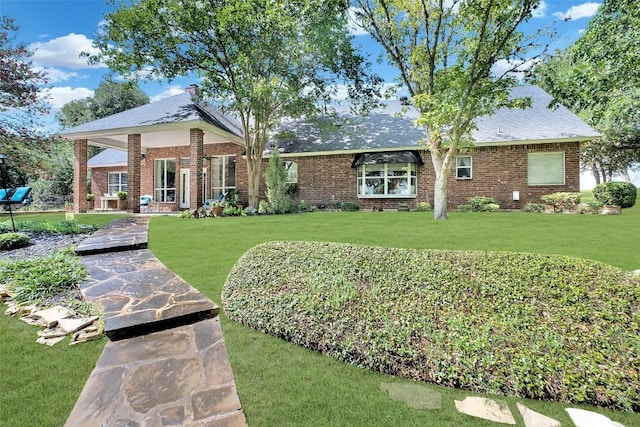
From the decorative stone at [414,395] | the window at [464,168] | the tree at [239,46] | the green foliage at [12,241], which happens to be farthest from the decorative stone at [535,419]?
the window at [464,168]

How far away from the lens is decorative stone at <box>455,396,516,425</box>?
2306mm

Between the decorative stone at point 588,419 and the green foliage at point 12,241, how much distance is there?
923 centimetres

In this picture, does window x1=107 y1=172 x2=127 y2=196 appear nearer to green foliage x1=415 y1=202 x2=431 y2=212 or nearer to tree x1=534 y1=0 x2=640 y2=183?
green foliage x1=415 y1=202 x2=431 y2=212

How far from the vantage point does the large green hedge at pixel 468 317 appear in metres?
2.64

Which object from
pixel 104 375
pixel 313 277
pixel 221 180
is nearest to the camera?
pixel 104 375

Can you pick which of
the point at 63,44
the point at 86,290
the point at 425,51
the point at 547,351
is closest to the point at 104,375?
the point at 86,290

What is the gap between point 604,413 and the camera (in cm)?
238

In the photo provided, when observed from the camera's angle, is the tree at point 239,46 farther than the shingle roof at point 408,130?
No

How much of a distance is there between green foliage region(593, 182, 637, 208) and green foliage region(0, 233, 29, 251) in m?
19.3

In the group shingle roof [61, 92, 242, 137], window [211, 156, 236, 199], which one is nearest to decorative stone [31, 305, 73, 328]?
shingle roof [61, 92, 242, 137]

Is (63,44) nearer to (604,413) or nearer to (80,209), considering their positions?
(80,209)

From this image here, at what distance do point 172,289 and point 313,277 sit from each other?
2.00m

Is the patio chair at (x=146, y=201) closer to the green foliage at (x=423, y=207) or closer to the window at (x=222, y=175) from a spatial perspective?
the window at (x=222, y=175)

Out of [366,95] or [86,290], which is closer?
[86,290]
